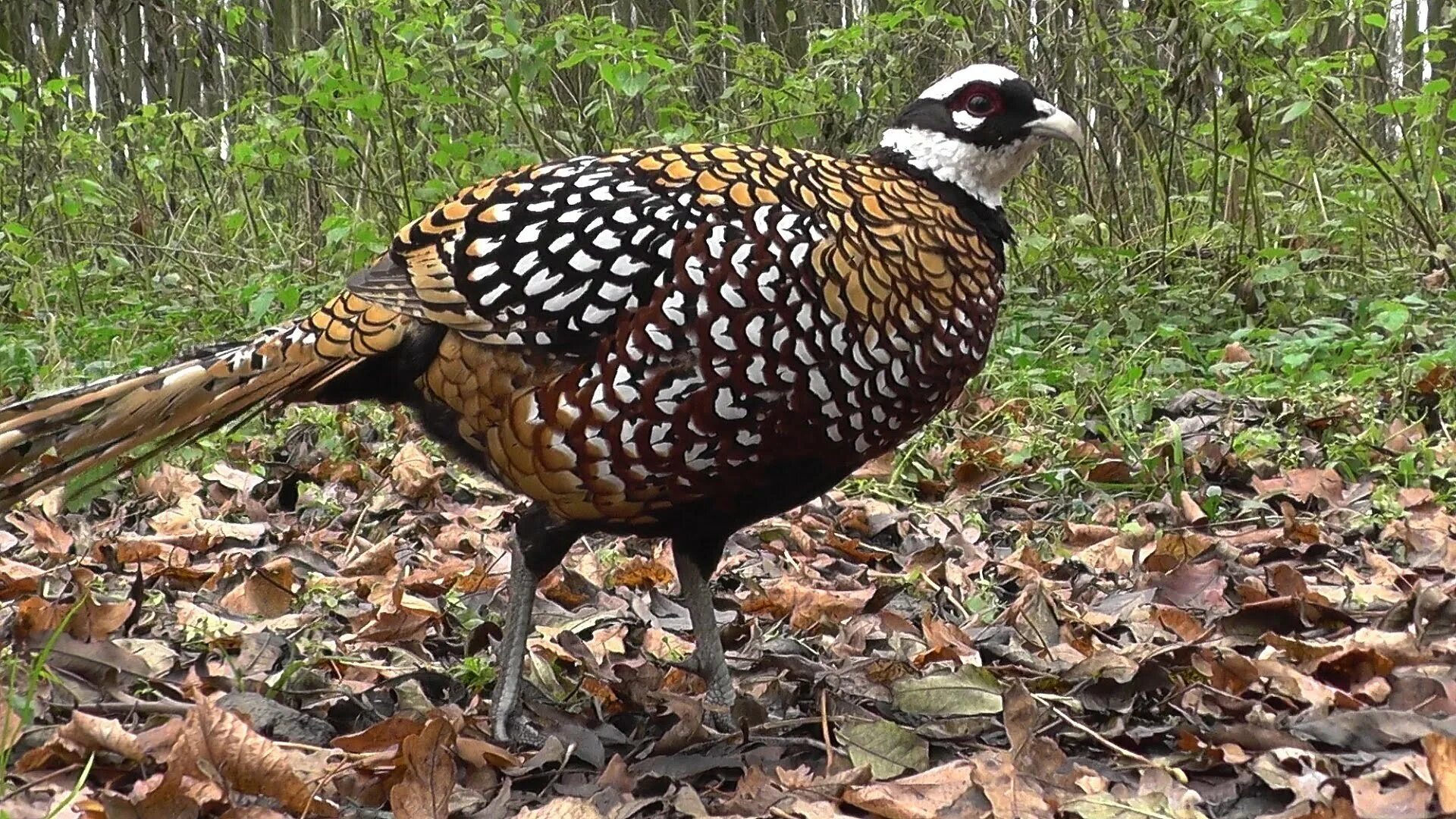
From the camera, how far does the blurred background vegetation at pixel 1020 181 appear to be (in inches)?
249

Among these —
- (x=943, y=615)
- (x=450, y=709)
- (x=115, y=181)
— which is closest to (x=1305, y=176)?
(x=943, y=615)

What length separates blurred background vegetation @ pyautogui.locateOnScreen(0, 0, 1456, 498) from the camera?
249 inches

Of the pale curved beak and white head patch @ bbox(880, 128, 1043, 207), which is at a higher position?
the pale curved beak

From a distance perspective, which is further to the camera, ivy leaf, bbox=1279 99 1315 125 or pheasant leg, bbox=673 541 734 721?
ivy leaf, bbox=1279 99 1315 125

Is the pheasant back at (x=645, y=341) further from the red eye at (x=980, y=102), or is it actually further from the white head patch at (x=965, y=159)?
the red eye at (x=980, y=102)

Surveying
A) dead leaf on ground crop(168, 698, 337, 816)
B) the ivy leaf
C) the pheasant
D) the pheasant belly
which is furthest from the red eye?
the ivy leaf

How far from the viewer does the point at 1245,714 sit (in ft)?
10.6

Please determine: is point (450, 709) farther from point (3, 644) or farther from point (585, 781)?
→ point (3, 644)

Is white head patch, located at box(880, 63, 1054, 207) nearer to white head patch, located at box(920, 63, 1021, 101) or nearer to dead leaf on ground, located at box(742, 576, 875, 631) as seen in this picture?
white head patch, located at box(920, 63, 1021, 101)

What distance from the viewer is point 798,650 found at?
402 centimetres

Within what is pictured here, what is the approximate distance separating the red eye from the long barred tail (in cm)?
140

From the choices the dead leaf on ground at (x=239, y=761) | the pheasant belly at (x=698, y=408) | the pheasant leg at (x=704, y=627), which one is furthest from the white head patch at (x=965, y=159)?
the dead leaf on ground at (x=239, y=761)

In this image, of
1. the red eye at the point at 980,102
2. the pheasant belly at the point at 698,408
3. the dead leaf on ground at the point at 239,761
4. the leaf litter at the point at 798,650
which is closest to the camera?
the dead leaf on ground at the point at 239,761

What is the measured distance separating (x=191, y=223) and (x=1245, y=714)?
8446 millimetres
